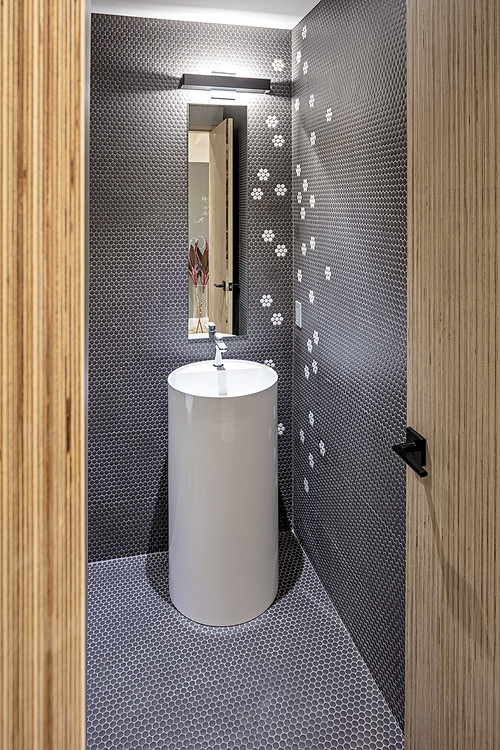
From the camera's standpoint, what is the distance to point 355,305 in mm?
1971

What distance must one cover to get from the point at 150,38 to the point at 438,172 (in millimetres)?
1931

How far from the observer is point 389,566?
1781 mm

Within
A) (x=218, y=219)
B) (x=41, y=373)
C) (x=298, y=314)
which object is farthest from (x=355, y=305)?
(x=41, y=373)

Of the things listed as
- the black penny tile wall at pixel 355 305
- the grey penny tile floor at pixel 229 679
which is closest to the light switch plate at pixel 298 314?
the black penny tile wall at pixel 355 305

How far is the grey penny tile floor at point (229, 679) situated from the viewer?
1789 millimetres

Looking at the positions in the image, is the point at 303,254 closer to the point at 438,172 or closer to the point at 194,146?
the point at 194,146

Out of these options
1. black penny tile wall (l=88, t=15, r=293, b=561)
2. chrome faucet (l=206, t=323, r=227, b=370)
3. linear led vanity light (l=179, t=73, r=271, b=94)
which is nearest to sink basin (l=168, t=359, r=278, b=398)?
chrome faucet (l=206, t=323, r=227, b=370)

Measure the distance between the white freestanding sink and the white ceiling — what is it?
149cm

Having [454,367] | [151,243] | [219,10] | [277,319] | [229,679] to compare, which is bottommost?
[229,679]

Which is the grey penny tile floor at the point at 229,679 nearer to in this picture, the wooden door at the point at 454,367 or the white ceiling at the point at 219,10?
the wooden door at the point at 454,367

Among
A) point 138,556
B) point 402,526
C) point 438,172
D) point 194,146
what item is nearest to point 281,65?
point 194,146

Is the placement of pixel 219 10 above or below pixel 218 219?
above

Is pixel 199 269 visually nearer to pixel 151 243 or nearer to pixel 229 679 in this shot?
pixel 151 243

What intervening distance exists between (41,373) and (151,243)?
7.64 feet
